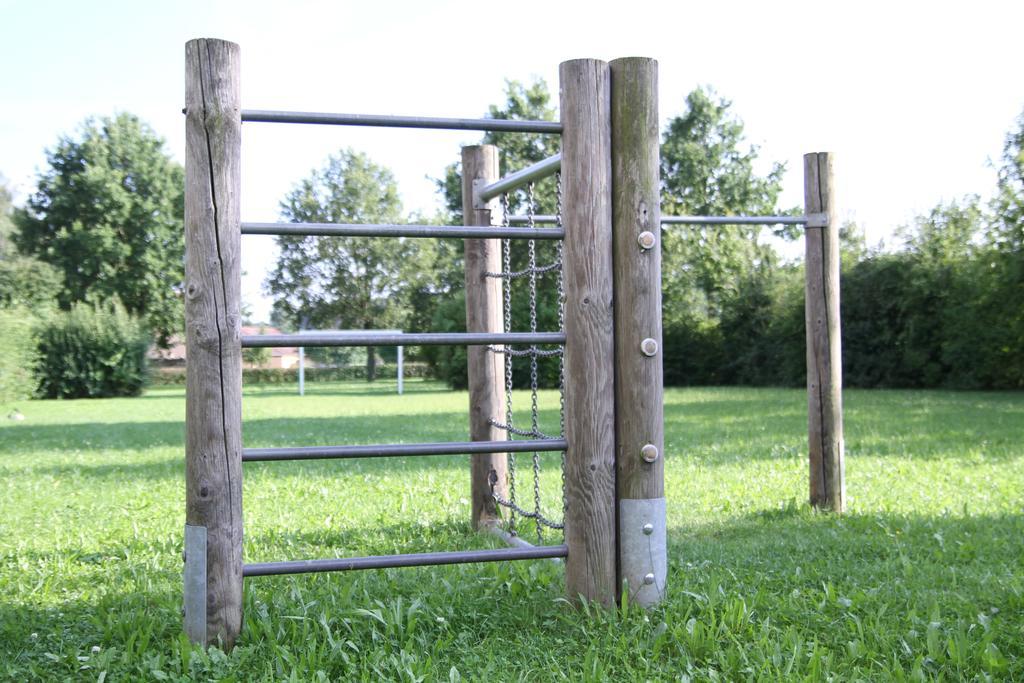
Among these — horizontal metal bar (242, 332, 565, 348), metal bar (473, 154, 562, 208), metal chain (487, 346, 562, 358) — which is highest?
metal bar (473, 154, 562, 208)

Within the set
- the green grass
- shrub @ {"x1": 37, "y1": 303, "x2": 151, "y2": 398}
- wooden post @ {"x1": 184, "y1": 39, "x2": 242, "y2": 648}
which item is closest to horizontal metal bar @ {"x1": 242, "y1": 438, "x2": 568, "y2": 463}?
wooden post @ {"x1": 184, "y1": 39, "x2": 242, "y2": 648}

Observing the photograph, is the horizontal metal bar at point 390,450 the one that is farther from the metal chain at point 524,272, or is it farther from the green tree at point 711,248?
the green tree at point 711,248

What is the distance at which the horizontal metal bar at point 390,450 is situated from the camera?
3176 millimetres

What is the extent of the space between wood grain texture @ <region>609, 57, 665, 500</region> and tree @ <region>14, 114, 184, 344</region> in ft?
132

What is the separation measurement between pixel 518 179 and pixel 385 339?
144cm

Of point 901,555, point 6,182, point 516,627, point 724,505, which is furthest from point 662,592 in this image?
point 6,182

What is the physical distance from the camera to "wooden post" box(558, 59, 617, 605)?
353cm

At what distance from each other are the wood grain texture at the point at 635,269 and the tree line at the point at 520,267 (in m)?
8.82

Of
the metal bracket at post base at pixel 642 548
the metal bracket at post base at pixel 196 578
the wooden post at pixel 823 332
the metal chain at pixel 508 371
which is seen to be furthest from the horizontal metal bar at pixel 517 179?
the wooden post at pixel 823 332

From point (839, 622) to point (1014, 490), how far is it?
164 inches

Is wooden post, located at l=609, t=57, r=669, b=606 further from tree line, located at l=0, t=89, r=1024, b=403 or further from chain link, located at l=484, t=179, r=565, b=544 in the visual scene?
tree line, located at l=0, t=89, r=1024, b=403

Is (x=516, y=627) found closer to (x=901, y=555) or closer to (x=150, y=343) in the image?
(x=901, y=555)

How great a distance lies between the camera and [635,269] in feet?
11.6

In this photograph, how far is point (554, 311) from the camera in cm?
2848
